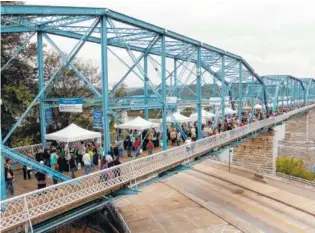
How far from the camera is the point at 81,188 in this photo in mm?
11180

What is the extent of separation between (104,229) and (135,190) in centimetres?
592

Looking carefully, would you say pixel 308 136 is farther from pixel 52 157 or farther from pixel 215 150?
pixel 52 157

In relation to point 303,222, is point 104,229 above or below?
above

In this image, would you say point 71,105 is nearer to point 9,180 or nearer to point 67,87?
point 9,180

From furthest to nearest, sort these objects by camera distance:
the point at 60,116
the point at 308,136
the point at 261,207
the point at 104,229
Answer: the point at 308,136 → the point at 60,116 → the point at 261,207 → the point at 104,229

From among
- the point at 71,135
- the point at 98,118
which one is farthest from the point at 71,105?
the point at 71,135

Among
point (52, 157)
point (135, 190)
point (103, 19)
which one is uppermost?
point (103, 19)

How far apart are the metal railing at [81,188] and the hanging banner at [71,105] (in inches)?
144

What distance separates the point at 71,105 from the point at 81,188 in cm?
516

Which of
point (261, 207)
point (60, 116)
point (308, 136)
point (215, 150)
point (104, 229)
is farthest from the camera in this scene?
point (308, 136)

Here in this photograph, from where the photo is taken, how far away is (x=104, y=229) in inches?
717

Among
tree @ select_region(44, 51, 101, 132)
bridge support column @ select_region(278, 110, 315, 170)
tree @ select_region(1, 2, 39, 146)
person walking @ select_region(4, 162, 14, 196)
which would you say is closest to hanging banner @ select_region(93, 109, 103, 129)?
person walking @ select_region(4, 162, 14, 196)

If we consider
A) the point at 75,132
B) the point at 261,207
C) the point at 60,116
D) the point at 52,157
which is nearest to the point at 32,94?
the point at 60,116

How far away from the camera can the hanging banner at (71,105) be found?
14914mm
